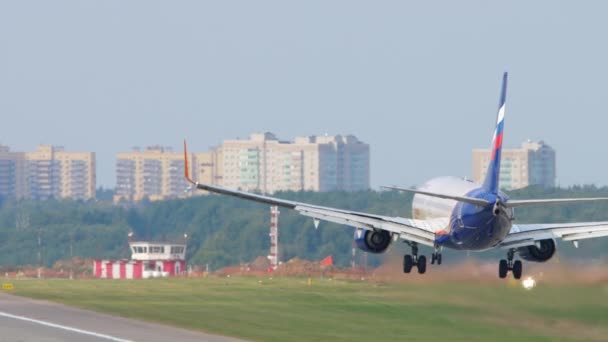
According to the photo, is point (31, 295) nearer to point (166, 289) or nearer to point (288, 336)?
point (166, 289)

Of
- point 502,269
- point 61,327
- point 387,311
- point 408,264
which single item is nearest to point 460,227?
point 502,269

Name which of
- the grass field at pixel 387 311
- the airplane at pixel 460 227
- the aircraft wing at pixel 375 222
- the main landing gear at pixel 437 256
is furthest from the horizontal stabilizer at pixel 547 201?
the aircraft wing at pixel 375 222

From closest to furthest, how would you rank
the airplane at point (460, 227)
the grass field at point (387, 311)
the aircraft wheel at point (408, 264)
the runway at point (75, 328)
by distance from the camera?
the runway at point (75, 328), the grass field at point (387, 311), the airplane at point (460, 227), the aircraft wheel at point (408, 264)

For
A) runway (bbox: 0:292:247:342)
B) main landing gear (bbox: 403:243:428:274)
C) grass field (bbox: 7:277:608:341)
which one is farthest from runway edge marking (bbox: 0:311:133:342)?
main landing gear (bbox: 403:243:428:274)

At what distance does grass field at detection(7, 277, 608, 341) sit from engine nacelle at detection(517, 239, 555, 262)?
2.84 m

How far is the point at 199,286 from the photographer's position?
103125mm

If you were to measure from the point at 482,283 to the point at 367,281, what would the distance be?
1492 inches

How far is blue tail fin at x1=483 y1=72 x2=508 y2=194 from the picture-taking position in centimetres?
7131

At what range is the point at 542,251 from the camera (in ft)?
253

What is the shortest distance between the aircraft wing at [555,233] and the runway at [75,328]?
19309 mm

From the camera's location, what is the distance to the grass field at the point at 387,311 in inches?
2611

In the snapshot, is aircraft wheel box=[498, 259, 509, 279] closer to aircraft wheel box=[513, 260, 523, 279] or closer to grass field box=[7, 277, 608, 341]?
aircraft wheel box=[513, 260, 523, 279]

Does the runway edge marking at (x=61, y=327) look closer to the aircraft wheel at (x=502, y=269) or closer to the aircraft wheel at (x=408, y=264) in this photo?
the aircraft wheel at (x=408, y=264)

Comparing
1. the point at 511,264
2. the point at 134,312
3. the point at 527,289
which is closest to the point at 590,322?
the point at 527,289
